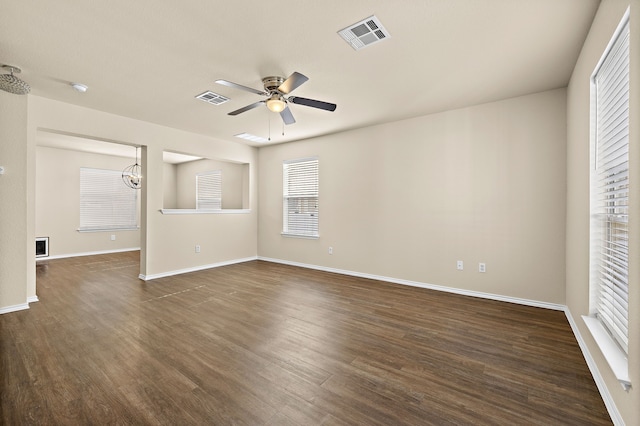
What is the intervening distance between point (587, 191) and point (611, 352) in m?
1.29

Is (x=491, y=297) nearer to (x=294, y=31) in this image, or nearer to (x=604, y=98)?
(x=604, y=98)

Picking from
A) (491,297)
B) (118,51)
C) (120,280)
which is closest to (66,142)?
(120,280)

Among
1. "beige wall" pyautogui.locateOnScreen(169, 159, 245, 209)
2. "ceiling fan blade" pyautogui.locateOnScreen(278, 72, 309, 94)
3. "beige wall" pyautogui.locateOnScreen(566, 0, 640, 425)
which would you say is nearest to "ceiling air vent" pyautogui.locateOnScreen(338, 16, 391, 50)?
"ceiling fan blade" pyautogui.locateOnScreen(278, 72, 309, 94)

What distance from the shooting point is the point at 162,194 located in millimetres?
4867

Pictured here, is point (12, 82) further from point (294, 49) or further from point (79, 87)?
point (294, 49)

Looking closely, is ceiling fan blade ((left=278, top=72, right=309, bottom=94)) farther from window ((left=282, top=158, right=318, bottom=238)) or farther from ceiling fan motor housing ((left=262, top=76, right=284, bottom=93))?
window ((left=282, top=158, right=318, bottom=238))

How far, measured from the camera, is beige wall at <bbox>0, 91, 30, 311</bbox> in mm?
3279

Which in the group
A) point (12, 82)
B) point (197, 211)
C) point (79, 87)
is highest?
point (79, 87)

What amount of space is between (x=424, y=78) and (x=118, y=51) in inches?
120

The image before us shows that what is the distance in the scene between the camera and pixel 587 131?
2334mm

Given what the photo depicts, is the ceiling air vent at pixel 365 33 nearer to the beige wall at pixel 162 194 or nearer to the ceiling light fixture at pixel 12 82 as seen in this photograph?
the ceiling light fixture at pixel 12 82

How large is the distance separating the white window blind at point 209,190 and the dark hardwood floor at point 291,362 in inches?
161

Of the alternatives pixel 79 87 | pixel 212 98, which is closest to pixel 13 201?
pixel 79 87

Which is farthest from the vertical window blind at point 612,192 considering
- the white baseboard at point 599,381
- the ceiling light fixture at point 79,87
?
the ceiling light fixture at point 79,87
